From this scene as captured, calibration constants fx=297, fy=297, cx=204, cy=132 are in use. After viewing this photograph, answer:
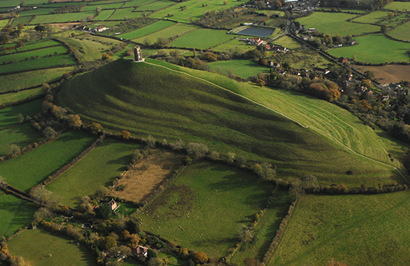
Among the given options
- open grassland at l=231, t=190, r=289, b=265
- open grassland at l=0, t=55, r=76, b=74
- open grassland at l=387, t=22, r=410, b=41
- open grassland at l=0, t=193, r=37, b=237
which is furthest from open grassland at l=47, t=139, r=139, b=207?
open grassland at l=387, t=22, r=410, b=41

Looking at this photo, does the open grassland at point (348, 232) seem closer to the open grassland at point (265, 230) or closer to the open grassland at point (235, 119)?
the open grassland at point (265, 230)

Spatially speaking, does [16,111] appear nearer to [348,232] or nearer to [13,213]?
[13,213]

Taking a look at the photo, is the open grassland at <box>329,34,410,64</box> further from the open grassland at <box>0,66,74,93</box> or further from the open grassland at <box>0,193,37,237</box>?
the open grassland at <box>0,193,37,237</box>

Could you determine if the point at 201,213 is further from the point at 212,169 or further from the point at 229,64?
the point at 229,64

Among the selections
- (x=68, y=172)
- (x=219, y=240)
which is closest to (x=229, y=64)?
(x=68, y=172)

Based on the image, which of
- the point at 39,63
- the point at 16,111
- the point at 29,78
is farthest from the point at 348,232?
the point at 39,63

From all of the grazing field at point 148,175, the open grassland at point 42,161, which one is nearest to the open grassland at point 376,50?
the grazing field at point 148,175
